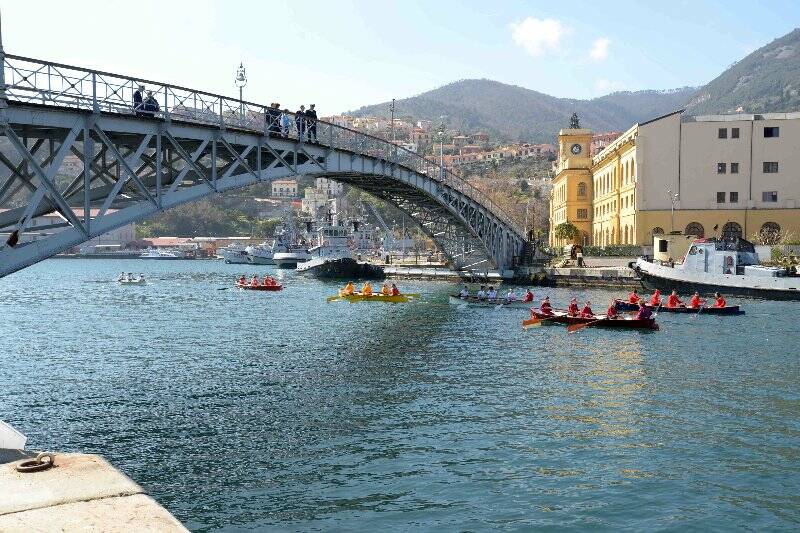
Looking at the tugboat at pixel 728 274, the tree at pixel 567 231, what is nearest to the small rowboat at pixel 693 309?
the tugboat at pixel 728 274

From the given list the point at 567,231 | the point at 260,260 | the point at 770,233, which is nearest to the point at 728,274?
the point at 770,233

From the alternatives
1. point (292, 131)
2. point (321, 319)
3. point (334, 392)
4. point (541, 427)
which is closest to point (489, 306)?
point (321, 319)

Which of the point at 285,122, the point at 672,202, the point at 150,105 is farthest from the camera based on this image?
the point at 672,202

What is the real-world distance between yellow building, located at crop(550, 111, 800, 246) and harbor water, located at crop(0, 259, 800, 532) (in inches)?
1802

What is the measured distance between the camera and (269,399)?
88.2 ft

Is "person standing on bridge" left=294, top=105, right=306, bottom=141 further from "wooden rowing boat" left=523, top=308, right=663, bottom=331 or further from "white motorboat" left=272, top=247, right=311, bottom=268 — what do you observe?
"white motorboat" left=272, top=247, right=311, bottom=268

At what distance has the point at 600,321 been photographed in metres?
46.8

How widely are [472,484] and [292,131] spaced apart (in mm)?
23847

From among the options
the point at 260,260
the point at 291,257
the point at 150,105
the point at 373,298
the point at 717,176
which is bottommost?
the point at 373,298

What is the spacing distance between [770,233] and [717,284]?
80.1 ft

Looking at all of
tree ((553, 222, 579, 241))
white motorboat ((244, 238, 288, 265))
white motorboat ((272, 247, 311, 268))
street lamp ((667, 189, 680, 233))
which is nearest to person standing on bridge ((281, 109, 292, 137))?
street lamp ((667, 189, 680, 233))

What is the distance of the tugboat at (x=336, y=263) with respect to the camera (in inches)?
4213

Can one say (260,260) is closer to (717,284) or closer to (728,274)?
(717,284)

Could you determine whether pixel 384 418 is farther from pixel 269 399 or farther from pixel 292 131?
pixel 292 131
